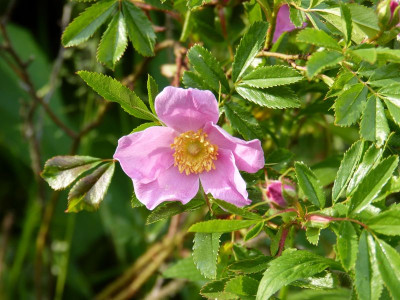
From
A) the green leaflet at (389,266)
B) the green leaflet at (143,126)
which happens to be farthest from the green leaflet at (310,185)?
the green leaflet at (143,126)

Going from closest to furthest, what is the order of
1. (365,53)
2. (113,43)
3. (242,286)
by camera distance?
(365,53) → (242,286) → (113,43)

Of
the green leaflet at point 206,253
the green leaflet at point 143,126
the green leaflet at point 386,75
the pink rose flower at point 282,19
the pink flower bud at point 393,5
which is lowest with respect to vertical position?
the green leaflet at point 206,253

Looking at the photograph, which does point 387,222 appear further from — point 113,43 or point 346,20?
point 113,43

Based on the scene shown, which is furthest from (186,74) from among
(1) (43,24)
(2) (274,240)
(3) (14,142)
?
(1) (43,24)

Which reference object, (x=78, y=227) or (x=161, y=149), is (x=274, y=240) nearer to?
(x=161, y=149)

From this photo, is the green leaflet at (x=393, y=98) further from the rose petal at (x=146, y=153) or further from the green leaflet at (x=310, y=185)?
the rose petal at (x=146, y=153)

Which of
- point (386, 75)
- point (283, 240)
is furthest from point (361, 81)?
point (283, 240)
